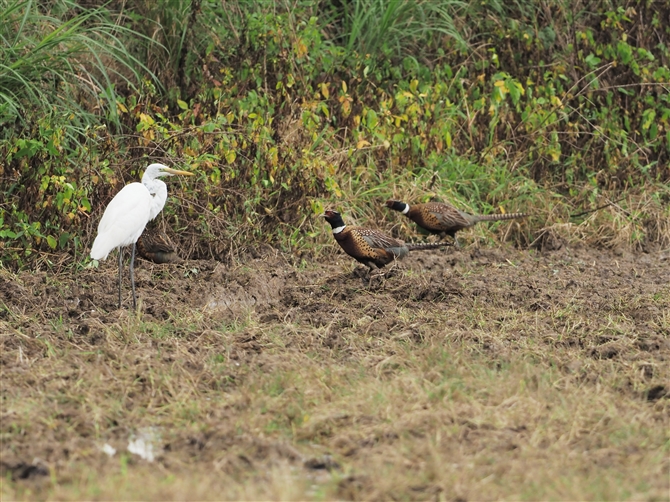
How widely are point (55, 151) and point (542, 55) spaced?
17.3ft

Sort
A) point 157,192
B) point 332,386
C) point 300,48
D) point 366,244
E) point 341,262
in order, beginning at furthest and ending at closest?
point 300,48 → point 341,262 → point 366,244 → point 157,192 → point 332,386

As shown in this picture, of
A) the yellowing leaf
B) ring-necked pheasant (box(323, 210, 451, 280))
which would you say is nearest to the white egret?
ring-necked pheasant (box(323, 210, 451, 280))

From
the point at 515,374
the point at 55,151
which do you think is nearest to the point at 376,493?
the point at 515,374

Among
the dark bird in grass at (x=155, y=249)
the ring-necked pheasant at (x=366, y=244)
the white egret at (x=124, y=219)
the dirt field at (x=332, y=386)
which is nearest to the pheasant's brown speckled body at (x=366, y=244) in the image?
the ring-necked pheasant at (x=366, y=244)

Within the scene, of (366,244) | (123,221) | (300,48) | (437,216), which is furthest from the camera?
(300,48)

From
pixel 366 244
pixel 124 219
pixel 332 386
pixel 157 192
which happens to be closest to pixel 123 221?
pixel 124 219

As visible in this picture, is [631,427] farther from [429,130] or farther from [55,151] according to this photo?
[429,130]

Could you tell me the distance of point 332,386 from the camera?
16.1 feet

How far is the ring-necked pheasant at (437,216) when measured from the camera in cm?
812

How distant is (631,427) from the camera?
14.4 ft

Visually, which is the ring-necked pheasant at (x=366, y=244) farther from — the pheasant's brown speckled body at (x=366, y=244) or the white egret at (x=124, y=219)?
the white egret at (x=124, y=219)

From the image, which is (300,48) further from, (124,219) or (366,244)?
(124,219)

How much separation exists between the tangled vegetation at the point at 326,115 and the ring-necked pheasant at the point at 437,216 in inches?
14.7

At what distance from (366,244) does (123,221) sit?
1.75 metres
